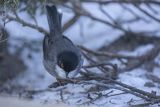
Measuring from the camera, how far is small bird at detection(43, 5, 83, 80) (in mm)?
4216

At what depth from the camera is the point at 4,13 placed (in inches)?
153

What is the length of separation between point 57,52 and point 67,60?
16cm

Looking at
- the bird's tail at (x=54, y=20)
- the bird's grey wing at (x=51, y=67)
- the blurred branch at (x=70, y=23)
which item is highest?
the blurred branch at (x=70, y=23)

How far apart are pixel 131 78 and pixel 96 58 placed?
1300 mm

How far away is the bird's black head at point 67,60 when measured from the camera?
4188 millimetres

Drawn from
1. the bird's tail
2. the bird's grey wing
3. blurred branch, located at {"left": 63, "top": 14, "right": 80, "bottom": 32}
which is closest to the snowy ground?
blurred branch, located at {"left": 63, "top": 14, "right": 80, "bottom": 32}

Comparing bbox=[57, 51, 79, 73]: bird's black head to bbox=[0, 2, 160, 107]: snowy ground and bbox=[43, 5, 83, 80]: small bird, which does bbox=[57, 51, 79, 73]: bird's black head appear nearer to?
bbox=[43, 5, 83, 80]: small bird

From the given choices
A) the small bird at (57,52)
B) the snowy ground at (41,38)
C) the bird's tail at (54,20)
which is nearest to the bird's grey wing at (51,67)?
the small bird at (57,52)

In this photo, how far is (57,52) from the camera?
4.32m

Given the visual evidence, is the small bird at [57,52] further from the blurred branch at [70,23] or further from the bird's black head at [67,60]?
the blurred branch at [70,23]

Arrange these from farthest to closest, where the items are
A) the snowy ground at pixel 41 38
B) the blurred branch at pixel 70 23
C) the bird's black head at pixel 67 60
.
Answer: the blurred branch at pixel 70 23 < the snowy ground at pixel 41 38 < the bird's black head at pixel 67 60

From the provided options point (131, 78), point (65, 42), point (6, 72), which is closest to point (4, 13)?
point (65, 42)

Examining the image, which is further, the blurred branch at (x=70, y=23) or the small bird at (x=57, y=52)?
the blurred branch at (x=70, y=23)

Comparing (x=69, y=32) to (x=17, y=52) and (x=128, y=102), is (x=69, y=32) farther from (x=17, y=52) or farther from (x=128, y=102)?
(x=128, y=102)
